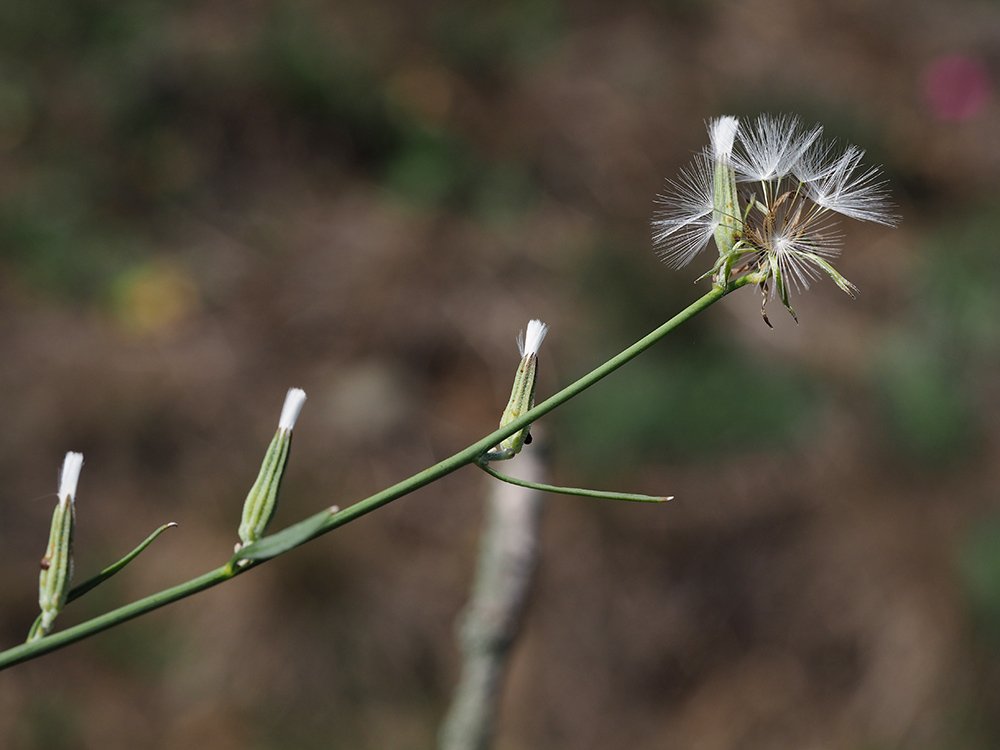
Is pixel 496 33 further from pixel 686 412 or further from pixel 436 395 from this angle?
pixel 686 412

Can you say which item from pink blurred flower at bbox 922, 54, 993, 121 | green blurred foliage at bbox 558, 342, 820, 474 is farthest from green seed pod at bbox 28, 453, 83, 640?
pink blurred flower at bbox 922, 54, 993, 121

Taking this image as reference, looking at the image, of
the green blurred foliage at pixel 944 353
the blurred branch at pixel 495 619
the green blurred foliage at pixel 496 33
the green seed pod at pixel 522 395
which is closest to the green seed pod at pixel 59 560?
the green seed pod at pixel 522 395

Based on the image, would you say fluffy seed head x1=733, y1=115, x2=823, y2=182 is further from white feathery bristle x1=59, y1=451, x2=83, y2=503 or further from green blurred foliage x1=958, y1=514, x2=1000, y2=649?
green blurred foliage x1=958, y1=514, x2=1000, y2=649

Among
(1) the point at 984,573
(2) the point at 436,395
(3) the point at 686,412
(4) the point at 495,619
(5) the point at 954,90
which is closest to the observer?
(4) the point at 495,619

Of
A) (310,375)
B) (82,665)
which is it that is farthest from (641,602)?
(82,665)

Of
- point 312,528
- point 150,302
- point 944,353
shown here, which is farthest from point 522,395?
point 944,353

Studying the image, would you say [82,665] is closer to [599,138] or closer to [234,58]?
[234,58]
